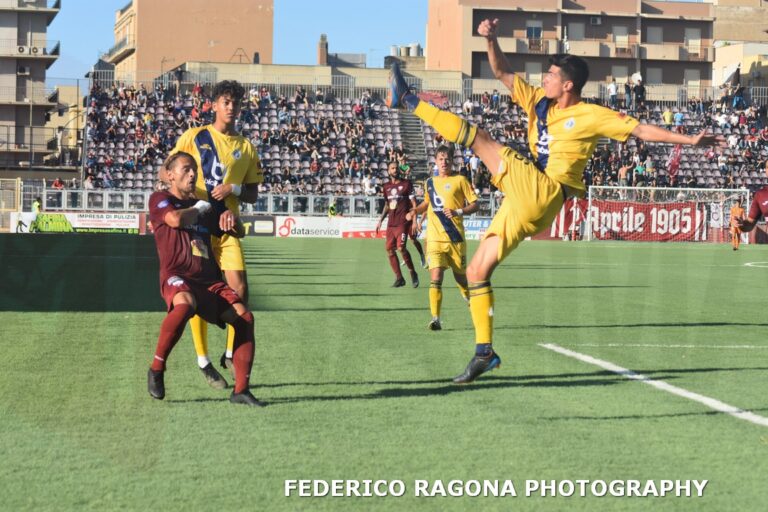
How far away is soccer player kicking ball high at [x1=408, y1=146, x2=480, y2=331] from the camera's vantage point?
48.3ft

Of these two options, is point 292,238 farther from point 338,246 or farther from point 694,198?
point 694,198

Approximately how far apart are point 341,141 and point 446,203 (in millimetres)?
46510

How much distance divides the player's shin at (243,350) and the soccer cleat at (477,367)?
5.79 feet

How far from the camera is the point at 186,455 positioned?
20.4 ft

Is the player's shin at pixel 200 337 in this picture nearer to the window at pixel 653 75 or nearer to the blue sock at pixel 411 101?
the blue sock at pixel 411 101

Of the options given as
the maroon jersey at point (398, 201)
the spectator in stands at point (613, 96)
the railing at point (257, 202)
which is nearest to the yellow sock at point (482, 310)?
the maroon jersey at point (398, 201)

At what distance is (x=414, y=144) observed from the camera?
Answer: 63.2 metres

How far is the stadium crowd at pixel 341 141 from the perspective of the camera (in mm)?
56594

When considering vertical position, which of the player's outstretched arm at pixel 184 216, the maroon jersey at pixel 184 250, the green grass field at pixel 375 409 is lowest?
the green grass field at pixel 375 409

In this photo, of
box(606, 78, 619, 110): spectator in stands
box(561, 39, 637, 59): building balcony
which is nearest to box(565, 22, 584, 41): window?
box(561, 39, 637, 59): building balcony

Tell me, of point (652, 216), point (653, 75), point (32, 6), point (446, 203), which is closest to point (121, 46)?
point (32, 6)

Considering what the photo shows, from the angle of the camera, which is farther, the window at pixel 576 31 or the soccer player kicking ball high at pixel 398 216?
the window at pixel 576 31

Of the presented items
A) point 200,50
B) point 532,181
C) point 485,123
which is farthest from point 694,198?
point 200,50

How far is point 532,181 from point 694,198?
4541cm
